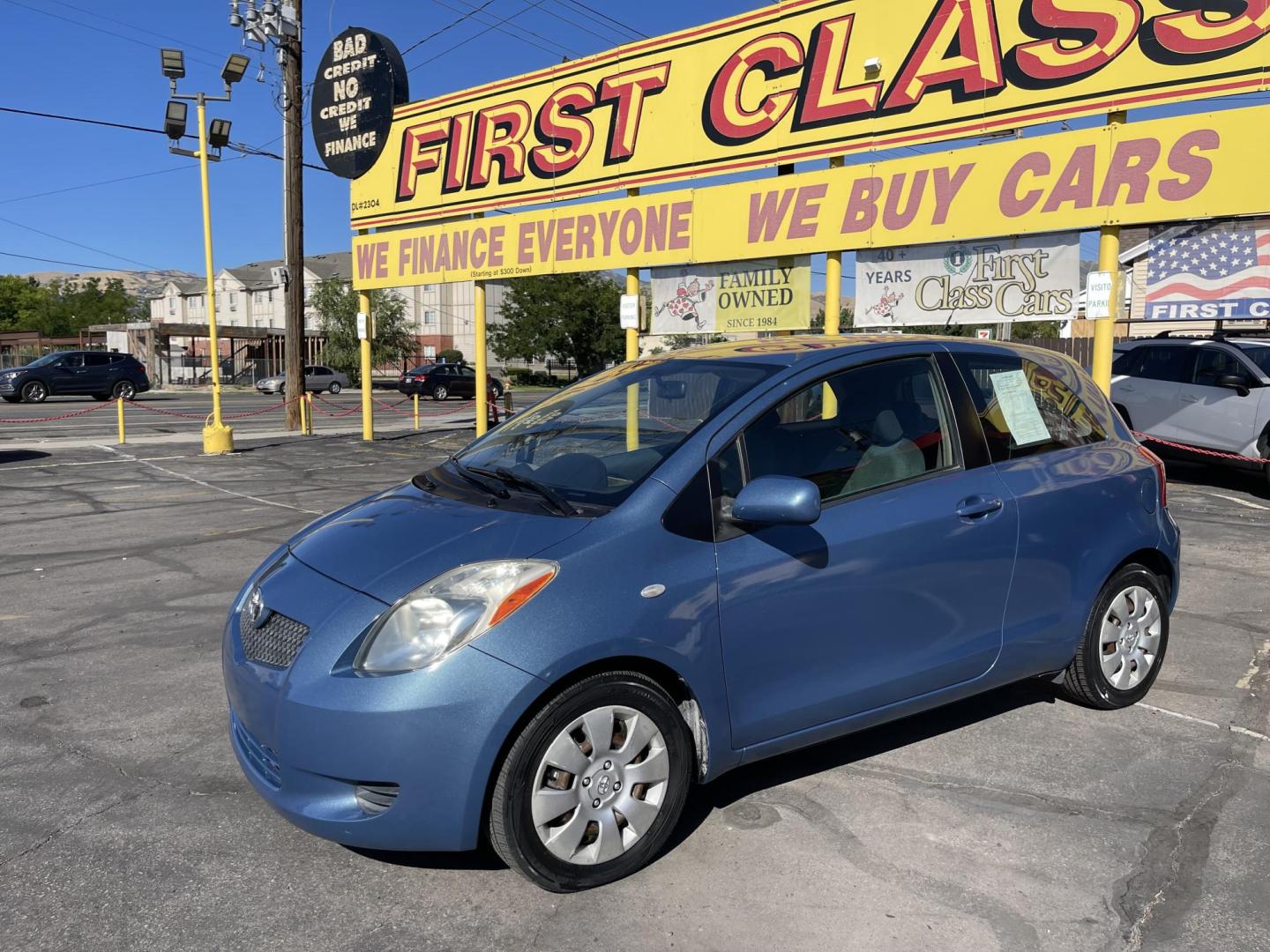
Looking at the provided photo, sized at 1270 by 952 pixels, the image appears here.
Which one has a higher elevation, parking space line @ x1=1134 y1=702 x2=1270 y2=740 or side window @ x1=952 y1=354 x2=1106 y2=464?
side window @ x1=952 y1=354 x2=1106 y2=464

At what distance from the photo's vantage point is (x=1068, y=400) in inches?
176

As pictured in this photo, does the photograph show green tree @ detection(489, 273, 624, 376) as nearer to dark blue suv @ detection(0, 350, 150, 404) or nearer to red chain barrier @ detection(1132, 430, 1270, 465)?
dark blue suv @ detection(0, 350, 150, 404)

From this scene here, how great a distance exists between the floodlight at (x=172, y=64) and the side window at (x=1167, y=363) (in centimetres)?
1537

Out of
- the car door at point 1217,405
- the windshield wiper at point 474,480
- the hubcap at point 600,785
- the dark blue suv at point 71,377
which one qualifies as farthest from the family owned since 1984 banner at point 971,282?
the dark blue suv at point 71,377

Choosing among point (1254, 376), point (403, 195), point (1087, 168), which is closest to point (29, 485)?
point (403, 195)

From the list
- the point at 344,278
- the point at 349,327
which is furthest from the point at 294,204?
the point at 344,278

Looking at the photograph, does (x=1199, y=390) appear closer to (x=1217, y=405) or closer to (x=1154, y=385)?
(x=1217, y=405)

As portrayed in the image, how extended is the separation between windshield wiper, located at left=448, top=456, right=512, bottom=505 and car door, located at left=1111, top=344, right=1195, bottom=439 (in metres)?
11.2

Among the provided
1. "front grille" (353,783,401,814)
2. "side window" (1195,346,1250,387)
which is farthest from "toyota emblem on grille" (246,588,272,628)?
Result: "side window" (1195,346,1250,387)

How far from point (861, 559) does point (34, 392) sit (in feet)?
113

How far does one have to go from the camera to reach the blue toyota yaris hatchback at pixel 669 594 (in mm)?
2816

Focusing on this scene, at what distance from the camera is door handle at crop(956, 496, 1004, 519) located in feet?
12.2

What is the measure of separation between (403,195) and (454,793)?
→ 1646 centimetres

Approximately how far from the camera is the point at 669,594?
304cm
